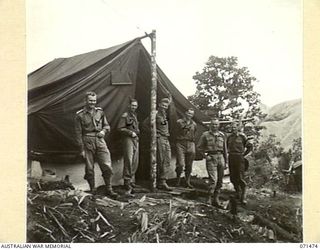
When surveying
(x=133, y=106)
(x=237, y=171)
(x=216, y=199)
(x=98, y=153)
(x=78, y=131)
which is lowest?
(x=216, y=199)

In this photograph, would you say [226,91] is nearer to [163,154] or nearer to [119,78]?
[163,154]

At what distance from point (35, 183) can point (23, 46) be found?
77 cm

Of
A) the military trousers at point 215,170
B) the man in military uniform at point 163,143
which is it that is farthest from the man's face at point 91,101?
the military trousers at point 215,170

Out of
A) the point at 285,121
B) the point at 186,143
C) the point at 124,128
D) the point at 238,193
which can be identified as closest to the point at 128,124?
the point at 124,128

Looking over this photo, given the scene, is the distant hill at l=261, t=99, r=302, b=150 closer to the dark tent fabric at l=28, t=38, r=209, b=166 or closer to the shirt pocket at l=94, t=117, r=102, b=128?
the dark tent fabric at l=28, t=38, r=209, b=166

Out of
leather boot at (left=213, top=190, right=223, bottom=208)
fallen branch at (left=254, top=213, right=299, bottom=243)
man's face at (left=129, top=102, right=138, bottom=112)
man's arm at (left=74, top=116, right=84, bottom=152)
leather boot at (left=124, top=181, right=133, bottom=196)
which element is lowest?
fallen branch at (left=254, top=213, right=299, bottom=243)

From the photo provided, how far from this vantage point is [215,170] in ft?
8.29

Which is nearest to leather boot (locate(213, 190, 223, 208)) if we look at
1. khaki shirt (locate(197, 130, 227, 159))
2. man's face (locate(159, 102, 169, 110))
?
khaki shirt (locate(197, 130, 227, 159))

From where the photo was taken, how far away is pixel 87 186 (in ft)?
8.15

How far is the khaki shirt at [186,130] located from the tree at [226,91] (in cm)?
11

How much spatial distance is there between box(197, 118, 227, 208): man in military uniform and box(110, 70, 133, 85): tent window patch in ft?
1.77

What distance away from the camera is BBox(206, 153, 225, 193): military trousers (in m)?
2.52

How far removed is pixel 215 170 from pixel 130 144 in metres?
0.51

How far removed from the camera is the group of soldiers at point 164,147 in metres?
2.48
